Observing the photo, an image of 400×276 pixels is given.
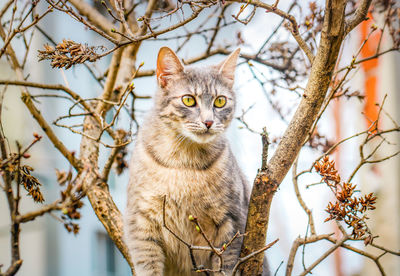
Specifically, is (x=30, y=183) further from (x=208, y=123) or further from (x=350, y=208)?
(x=350, y=208)

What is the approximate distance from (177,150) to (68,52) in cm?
109

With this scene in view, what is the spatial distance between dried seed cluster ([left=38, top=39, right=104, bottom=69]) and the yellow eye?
2.92 feet

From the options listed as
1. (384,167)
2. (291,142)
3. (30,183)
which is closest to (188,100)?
(291,142)

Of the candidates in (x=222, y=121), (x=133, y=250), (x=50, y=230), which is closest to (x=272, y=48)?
(x=222, y=121)

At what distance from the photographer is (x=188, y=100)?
2.69 m

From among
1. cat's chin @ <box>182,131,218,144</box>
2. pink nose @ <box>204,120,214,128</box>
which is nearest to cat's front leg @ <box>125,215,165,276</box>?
cat's chin @ <box>182,131,218,144</box>

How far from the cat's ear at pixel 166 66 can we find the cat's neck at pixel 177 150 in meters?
0.31

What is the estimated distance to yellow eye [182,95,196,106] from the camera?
268cm

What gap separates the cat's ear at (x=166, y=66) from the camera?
2652 millimetres

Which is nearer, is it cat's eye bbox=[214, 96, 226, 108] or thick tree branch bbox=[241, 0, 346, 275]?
thick tree branch bbox=[241, 0, 346, 275]

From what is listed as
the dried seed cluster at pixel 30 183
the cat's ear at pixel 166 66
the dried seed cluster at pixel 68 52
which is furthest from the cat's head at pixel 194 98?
the dried seed cluster at pixel 30 183

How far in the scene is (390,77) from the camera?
6.37 metres

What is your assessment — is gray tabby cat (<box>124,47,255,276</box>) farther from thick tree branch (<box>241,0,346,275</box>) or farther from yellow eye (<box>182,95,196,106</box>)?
thick tree branch (<box>241,0,346,275</box>)

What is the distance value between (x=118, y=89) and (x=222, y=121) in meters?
0.87
